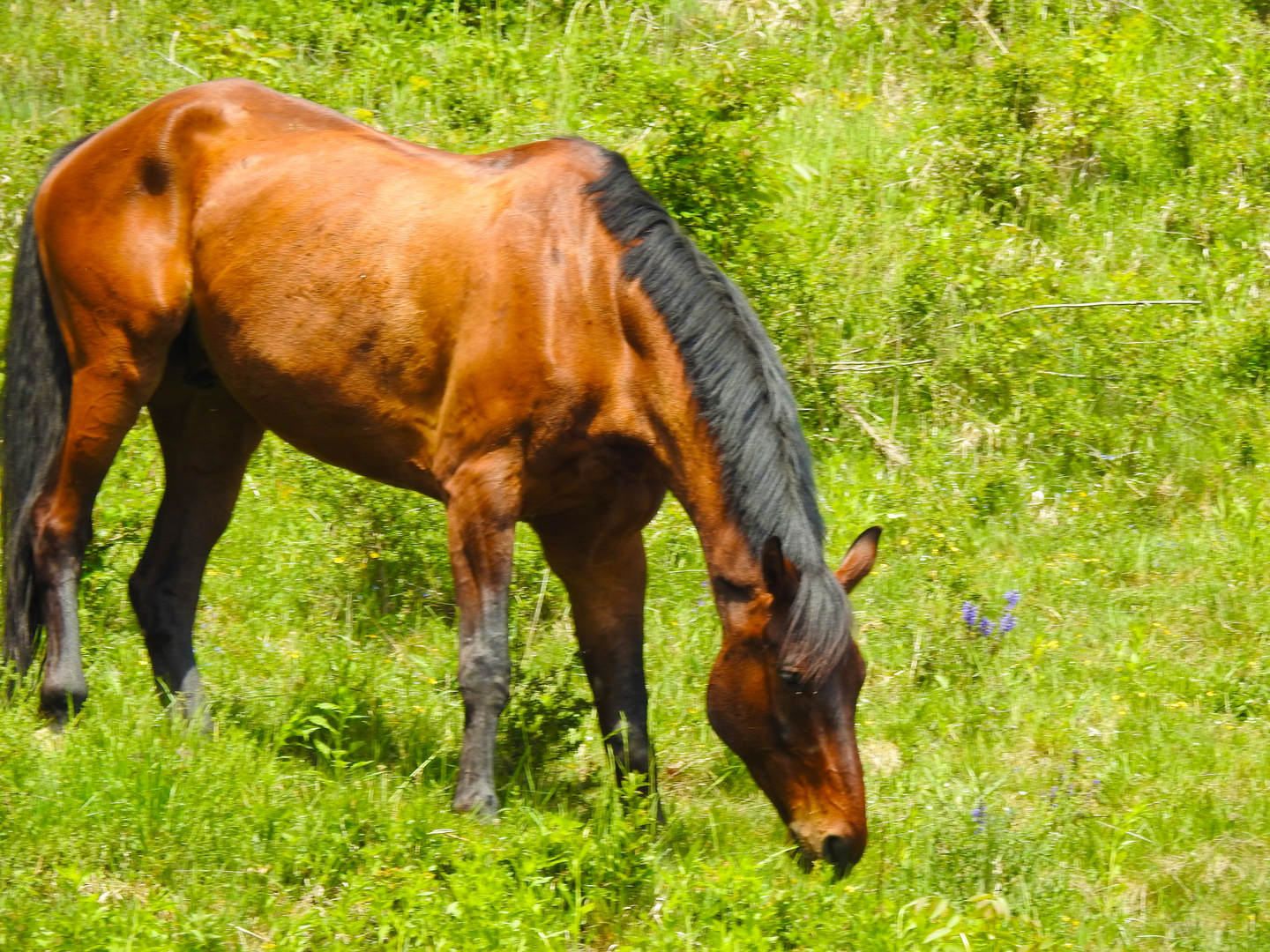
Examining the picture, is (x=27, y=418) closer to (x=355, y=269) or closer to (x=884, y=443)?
(x=355, y=269)

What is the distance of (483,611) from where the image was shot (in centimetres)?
434

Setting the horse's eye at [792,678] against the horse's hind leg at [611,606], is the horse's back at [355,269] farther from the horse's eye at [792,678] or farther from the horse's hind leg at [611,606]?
the horse's eye at [792,678]

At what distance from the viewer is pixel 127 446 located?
675cm

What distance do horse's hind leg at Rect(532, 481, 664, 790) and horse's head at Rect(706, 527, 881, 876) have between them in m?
0.54

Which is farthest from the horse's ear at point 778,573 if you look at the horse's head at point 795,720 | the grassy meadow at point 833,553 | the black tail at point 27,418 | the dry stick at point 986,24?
the dry stick at point 986,24

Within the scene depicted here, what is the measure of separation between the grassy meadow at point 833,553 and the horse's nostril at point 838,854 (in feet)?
0.29

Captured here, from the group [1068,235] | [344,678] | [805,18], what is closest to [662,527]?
[344,678]

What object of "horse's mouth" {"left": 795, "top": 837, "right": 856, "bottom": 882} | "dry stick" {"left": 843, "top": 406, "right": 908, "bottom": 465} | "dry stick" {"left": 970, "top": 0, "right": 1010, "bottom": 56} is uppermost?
"dry stick" {"left": 970, "top": 0, "right": 1010, "bottom": 56}

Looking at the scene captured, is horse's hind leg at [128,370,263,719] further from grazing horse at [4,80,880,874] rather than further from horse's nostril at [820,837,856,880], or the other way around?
horse's nostril at [820,837,856,880]

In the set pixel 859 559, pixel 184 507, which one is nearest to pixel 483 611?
pixel 859 559

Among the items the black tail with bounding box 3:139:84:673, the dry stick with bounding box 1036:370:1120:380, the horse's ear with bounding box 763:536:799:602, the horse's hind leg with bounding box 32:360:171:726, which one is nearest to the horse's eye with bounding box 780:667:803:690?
the horse's ear with bounding box 763:536:799:602

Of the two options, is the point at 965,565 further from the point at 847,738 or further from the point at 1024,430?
the point at 847,738

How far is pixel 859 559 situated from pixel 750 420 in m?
0.63

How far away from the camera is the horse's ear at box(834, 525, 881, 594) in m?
4.38
